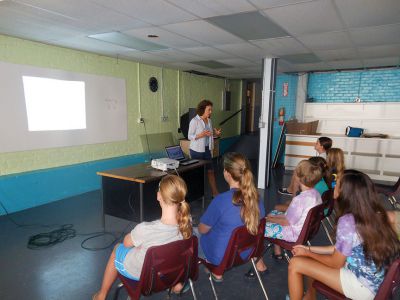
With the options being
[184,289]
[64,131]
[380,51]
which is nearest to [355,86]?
[380,51]

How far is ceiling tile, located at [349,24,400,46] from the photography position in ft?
10.5

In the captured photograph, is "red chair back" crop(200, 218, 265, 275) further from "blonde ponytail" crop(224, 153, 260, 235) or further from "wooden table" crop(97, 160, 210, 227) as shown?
"wooden table" crop(97, 160, 210, 227)

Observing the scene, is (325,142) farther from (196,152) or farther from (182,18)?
(182,18)

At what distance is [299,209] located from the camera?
7.33 feet

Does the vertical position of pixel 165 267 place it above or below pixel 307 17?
below

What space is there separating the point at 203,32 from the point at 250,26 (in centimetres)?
58

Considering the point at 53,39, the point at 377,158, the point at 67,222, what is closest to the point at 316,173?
the point at 67,222

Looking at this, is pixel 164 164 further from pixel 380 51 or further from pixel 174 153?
pixel 380 51

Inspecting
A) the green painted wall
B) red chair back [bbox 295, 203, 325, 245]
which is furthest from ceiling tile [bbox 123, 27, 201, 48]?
red chair back [bbox 295, 203, 325, 245]

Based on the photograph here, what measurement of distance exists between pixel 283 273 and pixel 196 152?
2.24m

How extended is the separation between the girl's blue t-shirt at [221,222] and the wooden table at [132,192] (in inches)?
47.9

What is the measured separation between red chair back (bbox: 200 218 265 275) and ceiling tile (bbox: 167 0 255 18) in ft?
6.01

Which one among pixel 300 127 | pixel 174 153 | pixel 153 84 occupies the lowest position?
pixel 174 153

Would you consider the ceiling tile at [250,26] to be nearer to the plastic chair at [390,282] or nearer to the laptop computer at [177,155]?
the laptop computer at [177,155]
